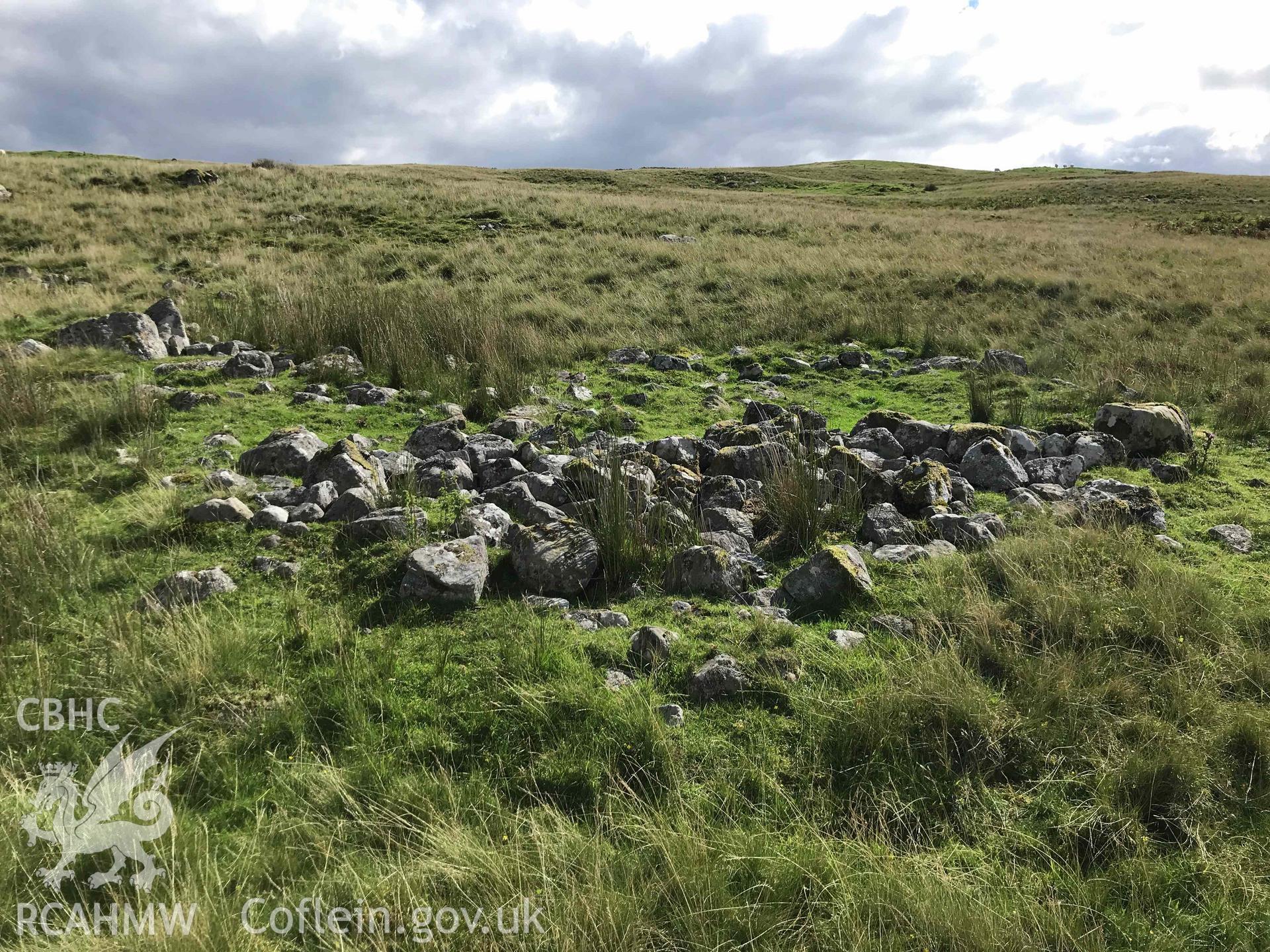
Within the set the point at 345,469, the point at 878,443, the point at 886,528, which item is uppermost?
the point at 345,469

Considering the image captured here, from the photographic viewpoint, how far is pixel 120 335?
9.40m

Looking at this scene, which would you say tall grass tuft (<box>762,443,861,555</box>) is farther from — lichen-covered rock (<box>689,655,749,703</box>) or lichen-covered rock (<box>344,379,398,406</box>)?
lichen-covered rock (<box>344,379,398,406</box>)

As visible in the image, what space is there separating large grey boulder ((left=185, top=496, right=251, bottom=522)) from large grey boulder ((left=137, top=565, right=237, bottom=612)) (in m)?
0.82

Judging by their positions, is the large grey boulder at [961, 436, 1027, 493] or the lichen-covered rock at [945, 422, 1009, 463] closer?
the large grey boulder at [961, 436, 1027, 493]

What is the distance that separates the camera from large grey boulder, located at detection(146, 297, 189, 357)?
984 centimetres

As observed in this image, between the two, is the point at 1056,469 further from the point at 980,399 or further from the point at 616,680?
the point at 616,680

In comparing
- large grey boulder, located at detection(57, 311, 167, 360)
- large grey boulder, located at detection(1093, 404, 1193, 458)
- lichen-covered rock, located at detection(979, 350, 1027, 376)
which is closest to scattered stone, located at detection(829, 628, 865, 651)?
large grey boulder, located at detection(1093, 404, 1193, 458)

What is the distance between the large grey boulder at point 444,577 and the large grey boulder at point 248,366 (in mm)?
6158

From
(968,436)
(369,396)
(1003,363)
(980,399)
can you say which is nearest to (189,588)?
(369,396)

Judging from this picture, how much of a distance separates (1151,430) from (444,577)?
269 inches

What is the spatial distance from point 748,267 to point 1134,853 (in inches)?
617

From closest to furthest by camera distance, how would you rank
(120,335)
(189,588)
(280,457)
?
1. (189,588)
2. (280,457)
3. (120,335)

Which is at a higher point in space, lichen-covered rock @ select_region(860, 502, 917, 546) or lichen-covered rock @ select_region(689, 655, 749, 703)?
lichen-covered rock @ select_region(860, 502, 917, 546)

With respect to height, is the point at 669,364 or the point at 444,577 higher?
the point at 669,364
